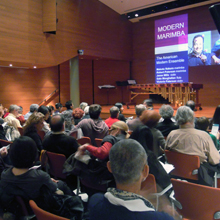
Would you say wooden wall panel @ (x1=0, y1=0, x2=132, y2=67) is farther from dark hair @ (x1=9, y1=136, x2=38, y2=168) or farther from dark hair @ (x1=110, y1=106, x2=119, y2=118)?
dark hair @ (x1=9, y1=136, x2=38, y2=168)

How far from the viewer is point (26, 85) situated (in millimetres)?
10828

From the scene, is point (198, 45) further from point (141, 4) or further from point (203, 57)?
point (141, 4)

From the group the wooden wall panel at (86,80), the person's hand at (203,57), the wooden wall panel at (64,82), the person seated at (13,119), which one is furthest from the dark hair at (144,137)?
the wooden wall panel at (86,80)

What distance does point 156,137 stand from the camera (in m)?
2.76

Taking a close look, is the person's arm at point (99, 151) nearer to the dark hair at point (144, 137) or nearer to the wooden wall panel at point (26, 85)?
the dark hair at point (144, 137)

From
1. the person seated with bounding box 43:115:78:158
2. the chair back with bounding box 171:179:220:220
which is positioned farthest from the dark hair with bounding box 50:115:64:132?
the chair back with bounding box 171:179:220:220

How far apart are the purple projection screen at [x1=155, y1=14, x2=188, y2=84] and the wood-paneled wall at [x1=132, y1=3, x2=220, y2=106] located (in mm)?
926

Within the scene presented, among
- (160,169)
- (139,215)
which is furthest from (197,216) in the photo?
(139,215)

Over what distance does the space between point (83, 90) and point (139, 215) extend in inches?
462

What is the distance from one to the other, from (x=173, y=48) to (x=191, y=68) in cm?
145

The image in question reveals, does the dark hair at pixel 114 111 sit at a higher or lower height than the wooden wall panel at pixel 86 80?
lower

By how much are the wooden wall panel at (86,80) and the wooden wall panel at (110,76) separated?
0.30 metres

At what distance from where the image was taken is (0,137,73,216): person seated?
5.47 feet

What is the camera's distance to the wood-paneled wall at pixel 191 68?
1078 cm
